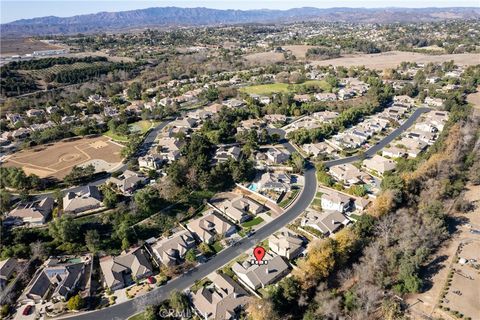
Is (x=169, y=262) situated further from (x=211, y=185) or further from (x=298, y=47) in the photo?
(x=298, y=47)

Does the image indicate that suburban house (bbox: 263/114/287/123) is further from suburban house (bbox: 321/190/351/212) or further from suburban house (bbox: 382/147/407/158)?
suburban house (bbox: 321/190/351/212)

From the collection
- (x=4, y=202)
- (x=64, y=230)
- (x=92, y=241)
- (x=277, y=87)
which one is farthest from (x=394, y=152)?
(x=4, y=202)

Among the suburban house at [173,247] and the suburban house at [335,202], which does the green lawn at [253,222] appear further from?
the suburban house at [335,202]

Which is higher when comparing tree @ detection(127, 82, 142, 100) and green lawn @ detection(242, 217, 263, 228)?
tree @ detection(127, 82, 142, 100)

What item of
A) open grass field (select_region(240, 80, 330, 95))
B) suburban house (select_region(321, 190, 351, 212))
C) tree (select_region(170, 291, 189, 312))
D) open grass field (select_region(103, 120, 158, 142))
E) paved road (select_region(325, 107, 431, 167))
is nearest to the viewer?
tree (select_region(170, 291, 189, 312))

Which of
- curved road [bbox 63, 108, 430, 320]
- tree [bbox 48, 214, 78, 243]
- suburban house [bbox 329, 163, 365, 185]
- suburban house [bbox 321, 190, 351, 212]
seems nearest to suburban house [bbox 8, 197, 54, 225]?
tree [bbox 48, 214, 78, 243]
